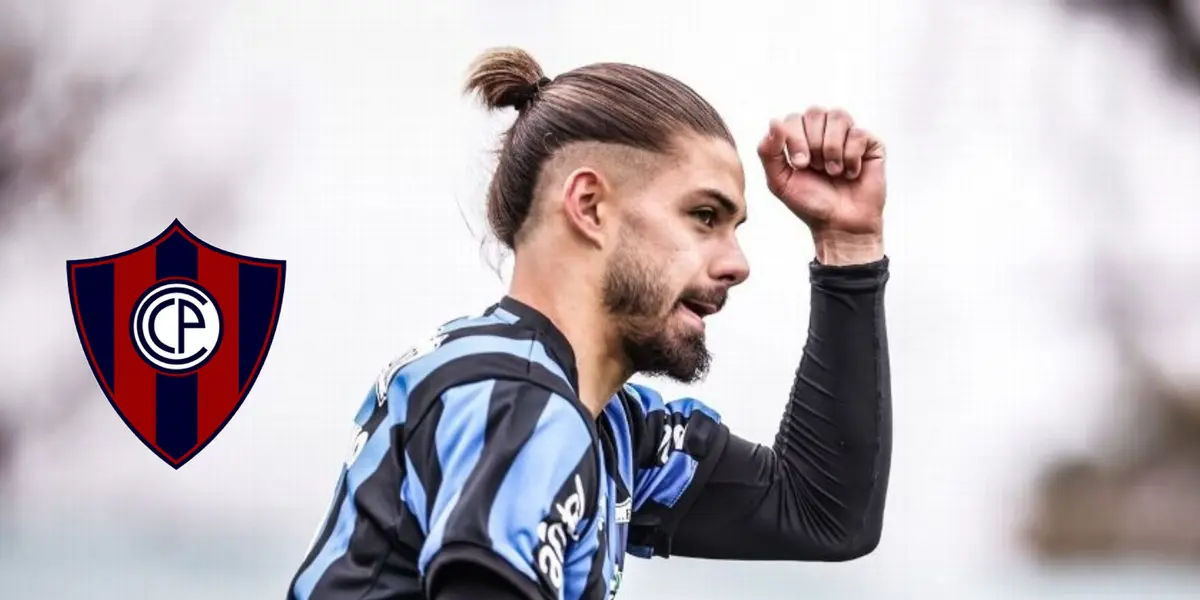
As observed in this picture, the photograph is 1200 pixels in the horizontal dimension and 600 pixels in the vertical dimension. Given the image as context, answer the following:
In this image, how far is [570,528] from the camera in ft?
2.81

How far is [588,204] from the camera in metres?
1.05

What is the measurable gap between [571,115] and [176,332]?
121 centimetres

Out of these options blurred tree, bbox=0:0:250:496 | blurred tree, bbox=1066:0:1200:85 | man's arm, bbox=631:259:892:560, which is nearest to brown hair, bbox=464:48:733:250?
man's arm, bbox=631:259:892:560

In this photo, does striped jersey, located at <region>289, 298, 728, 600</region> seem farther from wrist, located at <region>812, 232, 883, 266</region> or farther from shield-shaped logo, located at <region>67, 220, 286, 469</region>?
shield-shaped logo, located at <region>67, 220, 286, 469</region>

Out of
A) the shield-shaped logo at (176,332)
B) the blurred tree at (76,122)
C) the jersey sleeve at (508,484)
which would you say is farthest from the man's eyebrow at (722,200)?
the blurred tree at (76,122)

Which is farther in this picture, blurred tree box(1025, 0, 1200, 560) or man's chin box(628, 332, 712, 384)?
blurred tree box(1025, 0, 1200, 560)

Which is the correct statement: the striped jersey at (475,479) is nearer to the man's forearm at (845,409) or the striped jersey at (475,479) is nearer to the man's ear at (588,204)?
the man's ear at (588,204)

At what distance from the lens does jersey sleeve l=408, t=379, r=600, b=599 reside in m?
0.79

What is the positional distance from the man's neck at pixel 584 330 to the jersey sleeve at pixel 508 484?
0.13m

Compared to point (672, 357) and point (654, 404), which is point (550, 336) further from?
point (654, 404)

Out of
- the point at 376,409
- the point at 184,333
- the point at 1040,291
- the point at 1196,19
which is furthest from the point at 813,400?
the point at 1196,19

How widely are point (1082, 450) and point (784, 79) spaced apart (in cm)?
87

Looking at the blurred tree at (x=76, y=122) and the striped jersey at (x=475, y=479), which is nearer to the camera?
the striped jersey at (x=475, y=479)

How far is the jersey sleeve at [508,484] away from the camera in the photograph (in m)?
0.79
